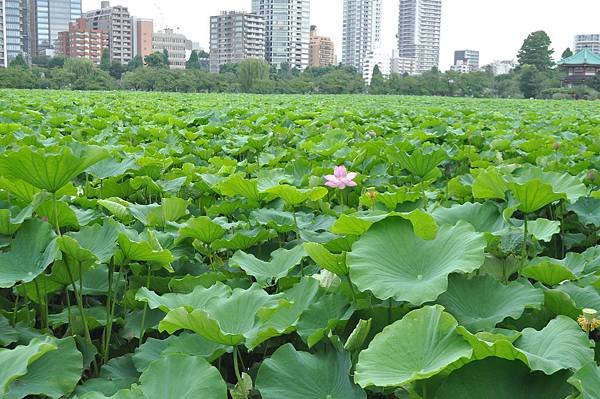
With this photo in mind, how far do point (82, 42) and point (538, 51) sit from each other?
183 ft

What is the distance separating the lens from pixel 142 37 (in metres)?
89.4

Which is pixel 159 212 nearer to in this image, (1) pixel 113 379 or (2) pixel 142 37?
(1) pixel 113 379

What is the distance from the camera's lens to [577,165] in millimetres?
2457

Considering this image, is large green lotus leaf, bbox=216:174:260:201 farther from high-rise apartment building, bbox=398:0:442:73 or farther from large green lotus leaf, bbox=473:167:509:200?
high-rise apartment building, bbox=398:0:442:73

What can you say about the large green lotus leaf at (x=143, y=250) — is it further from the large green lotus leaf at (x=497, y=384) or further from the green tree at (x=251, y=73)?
the green tree at (x=251, y=73)

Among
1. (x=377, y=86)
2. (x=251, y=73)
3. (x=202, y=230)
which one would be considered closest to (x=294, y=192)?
(x=202, y=230)

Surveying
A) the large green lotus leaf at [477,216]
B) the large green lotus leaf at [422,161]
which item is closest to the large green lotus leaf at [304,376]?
the large green lotus leaf at [477,216]

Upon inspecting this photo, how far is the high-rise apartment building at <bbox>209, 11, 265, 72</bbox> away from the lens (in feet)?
268

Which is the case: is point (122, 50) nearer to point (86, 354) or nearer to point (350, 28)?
point (350, 28)

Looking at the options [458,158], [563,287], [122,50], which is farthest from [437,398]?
Answer: [122,50]

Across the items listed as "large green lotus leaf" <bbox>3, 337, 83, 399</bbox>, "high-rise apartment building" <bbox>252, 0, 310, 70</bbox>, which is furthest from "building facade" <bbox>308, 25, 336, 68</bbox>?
"large green lotus leaf" <bbox>3, 337, 83, 399</bbox>

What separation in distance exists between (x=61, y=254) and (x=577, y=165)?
200 centimetres

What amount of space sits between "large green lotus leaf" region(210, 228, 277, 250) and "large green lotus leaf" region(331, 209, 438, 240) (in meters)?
0.37

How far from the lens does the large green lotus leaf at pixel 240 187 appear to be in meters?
1.56
